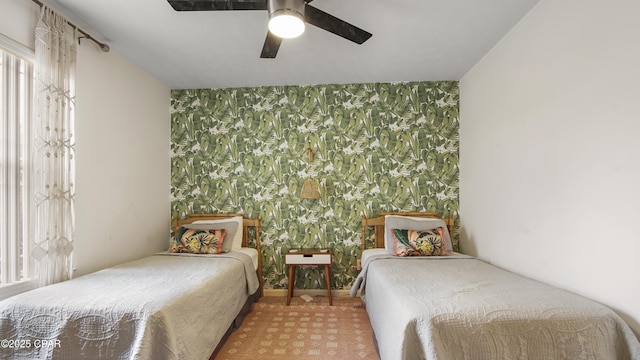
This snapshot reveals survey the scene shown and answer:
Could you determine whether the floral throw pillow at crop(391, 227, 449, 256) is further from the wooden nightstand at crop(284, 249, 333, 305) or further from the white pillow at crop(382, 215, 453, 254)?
the wooden nightstand at crop(284, 249, 333, 305)

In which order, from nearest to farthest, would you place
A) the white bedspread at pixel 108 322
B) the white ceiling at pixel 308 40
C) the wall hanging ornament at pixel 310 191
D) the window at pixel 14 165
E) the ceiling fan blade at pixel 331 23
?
the white bedspread at pixel 108 322 → the ceiling fan blade at pixel 331 23 → the window at pixel 14 165 → the white ceiling at pixel 308 40 → the wall hanging ornament at pixel 310 191

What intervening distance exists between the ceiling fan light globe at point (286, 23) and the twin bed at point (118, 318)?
1.65 metres

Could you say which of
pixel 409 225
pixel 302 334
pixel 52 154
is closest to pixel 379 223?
pixel 409 225

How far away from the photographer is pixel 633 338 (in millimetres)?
1340

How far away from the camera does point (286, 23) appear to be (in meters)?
1.61

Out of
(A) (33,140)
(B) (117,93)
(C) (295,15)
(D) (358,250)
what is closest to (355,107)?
(D) (358,250)

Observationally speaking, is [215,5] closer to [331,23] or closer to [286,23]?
[286,23]

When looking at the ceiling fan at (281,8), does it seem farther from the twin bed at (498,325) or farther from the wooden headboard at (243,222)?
the wooden headboard at (243,222)

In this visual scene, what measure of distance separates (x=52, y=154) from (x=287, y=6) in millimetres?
1857

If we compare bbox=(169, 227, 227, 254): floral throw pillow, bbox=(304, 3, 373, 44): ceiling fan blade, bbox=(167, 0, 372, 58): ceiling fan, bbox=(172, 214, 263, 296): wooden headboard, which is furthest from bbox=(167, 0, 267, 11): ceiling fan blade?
bbox=(172, 214, 263, 296): wooden headboard

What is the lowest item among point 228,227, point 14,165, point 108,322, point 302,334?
point 302,334

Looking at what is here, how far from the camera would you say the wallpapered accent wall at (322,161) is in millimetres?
3408

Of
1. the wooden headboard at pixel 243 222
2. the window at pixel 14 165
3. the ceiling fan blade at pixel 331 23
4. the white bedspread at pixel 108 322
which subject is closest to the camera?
the white bedspread at pixel 108 322

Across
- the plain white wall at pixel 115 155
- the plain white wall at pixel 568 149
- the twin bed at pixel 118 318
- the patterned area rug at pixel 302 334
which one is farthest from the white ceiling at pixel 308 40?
the patterned area rug at pixel 302 334
